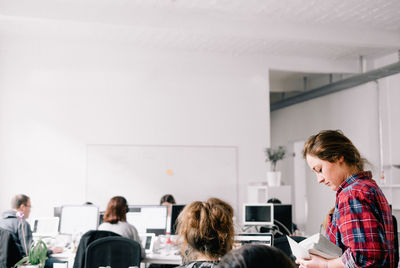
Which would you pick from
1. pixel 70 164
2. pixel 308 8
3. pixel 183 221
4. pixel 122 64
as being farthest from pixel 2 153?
pixel 183 221

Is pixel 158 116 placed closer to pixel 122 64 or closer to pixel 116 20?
pixel 122 64

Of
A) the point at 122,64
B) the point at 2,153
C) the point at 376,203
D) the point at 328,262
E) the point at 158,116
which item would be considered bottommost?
the point at 328,262

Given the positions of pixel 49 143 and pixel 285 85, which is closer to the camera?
pixel 49 143

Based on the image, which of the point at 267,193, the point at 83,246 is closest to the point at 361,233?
the point at 83,246

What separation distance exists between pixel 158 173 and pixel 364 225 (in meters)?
5.75

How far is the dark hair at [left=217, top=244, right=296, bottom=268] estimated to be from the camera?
35.3 inches

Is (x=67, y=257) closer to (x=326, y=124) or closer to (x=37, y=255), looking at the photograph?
(x=37, y=255)

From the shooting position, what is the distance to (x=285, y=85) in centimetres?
982

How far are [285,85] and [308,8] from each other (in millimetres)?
3765

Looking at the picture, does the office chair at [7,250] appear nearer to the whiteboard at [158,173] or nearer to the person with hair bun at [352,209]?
the whiteboard at [158,173]

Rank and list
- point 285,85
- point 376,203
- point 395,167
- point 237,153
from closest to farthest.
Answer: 1. point 376,203
2. point 395,167
3. point 237,153
4. point 285,85

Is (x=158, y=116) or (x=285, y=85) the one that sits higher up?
(x=285, y=85)

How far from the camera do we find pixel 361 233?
5.59ft

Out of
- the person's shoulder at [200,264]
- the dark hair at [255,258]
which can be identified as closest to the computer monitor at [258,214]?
the person's shoulder at [200,264]
